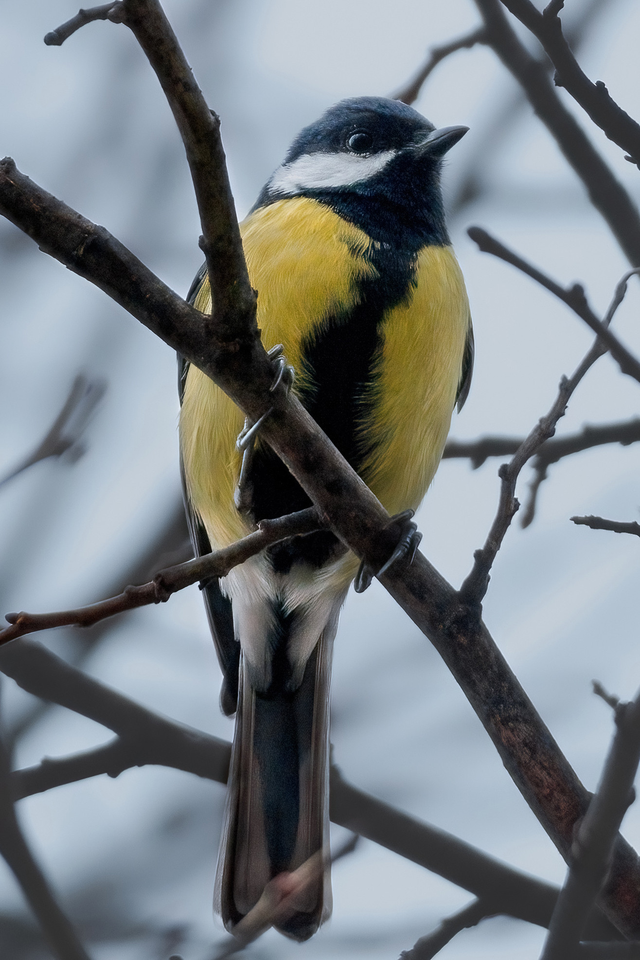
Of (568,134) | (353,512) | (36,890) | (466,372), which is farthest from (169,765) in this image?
(466,372)

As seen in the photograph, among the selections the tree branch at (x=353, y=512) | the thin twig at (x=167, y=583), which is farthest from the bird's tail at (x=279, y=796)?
the thin twig at (x=167, y=583)

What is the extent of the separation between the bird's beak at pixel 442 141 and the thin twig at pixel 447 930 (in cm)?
254

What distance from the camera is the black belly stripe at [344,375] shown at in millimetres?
2719

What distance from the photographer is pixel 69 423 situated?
2.46 metres

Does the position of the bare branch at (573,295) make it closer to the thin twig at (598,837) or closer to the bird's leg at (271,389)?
the bird's leg at (271,389)

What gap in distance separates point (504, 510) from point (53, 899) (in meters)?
1.08

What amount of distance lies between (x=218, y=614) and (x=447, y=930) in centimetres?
188

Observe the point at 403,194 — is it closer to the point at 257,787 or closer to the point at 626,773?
the point at 257,787

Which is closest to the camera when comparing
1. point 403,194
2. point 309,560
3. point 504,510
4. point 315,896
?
point 504,510

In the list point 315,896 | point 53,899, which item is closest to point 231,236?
point 53,899

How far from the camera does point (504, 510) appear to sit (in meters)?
1.95

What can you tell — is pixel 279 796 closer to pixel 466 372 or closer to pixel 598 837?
pixel 466 372

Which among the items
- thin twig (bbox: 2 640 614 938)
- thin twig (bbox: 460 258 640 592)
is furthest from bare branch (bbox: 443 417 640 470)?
thin twig (bbox: 2 640 614 938)

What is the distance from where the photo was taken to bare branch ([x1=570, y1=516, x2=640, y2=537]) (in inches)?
72.4
